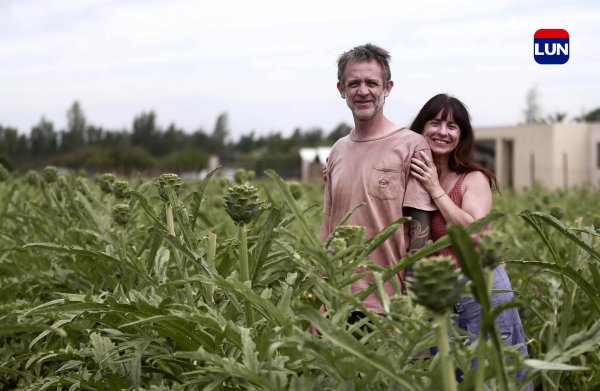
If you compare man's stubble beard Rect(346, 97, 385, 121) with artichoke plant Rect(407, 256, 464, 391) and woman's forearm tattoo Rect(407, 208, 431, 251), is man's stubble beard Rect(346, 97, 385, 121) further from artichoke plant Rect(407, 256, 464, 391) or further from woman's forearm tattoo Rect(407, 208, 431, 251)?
artichoke plant Rect(407, 256, 464, 391)

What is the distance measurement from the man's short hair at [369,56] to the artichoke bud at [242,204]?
100 cm

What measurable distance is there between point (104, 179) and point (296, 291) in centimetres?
213

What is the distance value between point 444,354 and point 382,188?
143cm

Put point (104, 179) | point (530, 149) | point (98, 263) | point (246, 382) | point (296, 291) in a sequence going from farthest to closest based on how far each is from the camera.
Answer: point (530, 149), point (104, 179), point (98, 263), point (296, 291), point (246, 382)

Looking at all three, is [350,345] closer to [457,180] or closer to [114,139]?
[457,180]

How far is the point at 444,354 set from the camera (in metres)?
1.24

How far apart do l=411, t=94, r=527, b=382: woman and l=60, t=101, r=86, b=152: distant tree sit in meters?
74.8

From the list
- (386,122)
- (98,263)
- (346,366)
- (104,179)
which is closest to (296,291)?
(346,366)

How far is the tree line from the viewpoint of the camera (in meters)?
64.1

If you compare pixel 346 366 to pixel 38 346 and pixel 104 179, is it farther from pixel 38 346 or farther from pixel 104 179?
pixel 104 179

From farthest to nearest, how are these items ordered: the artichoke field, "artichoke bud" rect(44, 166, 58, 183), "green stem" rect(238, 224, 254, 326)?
"artichoke bud" rect(44, 166, 58, 183)
"green stem" rect(238, 224, 254, 326)
the artichoke field

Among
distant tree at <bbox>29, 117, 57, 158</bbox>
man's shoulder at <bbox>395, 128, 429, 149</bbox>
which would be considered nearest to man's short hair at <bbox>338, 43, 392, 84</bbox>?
man's shoulder at <bbox>395, 128, 429, 149</bbox>

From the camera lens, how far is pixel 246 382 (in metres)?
1.54

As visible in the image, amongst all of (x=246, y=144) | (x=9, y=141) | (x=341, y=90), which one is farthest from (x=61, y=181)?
(x=246, y=144)
